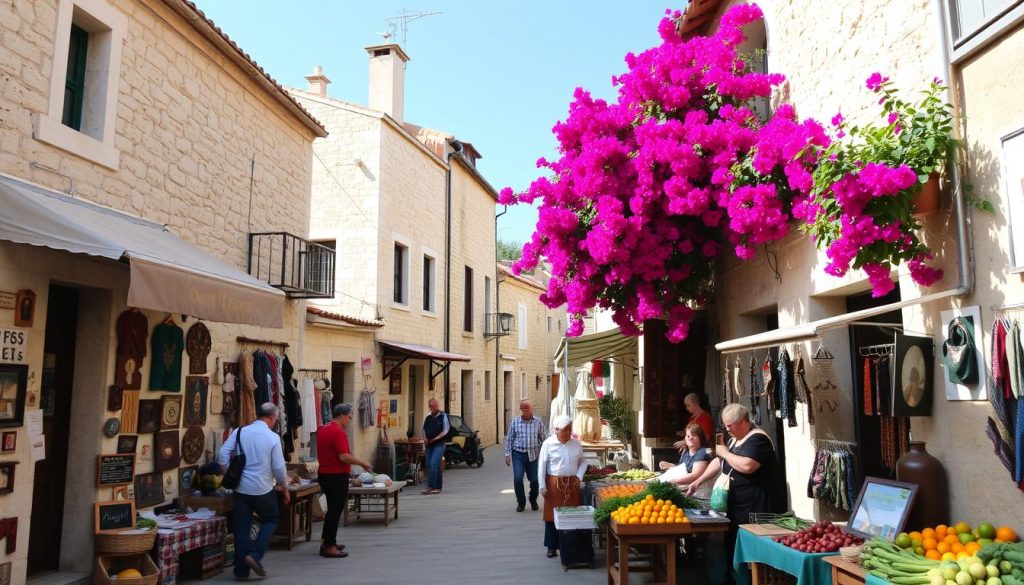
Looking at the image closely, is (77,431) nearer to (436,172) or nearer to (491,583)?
(491,583)

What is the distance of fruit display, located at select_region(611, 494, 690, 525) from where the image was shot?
5.81 meters

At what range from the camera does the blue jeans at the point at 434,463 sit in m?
13.0

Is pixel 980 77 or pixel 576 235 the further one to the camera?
pixel 576 235

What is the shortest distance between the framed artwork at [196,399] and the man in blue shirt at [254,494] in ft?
3.93

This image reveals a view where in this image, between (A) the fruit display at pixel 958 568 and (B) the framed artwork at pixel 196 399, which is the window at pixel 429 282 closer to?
(B) the framed artwork at pixel 196 399

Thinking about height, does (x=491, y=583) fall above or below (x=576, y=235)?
below

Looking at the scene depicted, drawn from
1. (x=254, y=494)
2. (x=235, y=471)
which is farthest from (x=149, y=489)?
(x=254, y=494)

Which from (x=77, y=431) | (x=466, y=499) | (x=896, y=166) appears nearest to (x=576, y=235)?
(x=896, y=166)

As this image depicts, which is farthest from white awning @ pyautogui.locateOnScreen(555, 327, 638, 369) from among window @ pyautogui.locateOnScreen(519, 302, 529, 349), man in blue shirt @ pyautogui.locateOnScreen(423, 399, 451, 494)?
window @ pyautogui.locateOnScreen(519, 302, 529, 349)

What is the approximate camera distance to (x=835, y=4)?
19.5 feet

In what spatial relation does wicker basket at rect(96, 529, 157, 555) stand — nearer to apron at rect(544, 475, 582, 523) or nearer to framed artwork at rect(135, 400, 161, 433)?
framed artwork at rect(135, 400, 161, 433)

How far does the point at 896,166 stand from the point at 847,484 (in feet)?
8.45

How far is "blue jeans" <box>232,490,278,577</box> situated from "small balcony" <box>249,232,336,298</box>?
3598 millimetres

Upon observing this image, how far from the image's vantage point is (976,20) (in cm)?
425
